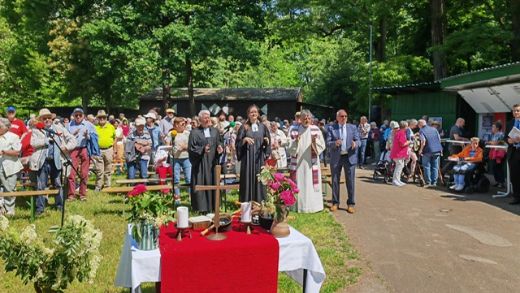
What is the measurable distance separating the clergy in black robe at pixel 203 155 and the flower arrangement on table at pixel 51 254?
542 cm

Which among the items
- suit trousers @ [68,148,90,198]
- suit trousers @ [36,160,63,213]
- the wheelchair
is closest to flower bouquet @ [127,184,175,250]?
suit trousers @ [36,160,63,213]

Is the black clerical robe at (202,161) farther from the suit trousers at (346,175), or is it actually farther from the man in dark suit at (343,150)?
the suit trousers at (346,175)

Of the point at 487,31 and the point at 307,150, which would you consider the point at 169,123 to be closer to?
the point at 307,150

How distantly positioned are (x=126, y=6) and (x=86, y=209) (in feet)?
62.0

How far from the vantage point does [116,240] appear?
23.6 ft

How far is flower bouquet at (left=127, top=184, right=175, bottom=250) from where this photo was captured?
3.72 m

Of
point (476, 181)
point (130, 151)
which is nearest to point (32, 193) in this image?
point (130, 151)

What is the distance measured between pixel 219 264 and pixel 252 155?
505 centimetres

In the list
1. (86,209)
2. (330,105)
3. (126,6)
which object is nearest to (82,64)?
(126,6)

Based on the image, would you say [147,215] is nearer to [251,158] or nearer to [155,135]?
[251,158]

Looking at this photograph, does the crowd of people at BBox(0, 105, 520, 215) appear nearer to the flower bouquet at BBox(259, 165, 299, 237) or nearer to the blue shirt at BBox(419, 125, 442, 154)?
the blue shirt at BBox(419, 125, 442, 154)

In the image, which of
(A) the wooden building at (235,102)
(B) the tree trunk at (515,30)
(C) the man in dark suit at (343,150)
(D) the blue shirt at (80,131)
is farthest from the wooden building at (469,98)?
(A) the wooden building at (235,102)

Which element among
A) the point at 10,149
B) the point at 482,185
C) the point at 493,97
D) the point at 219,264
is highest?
the point at 493,97

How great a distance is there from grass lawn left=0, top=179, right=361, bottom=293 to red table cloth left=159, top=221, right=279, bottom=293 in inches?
56.5
